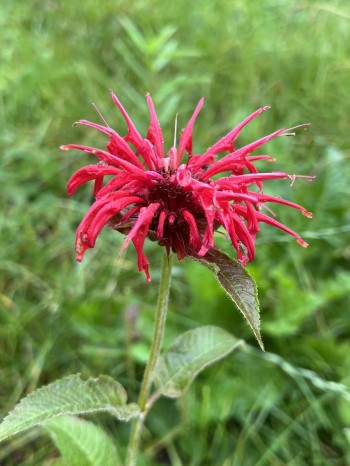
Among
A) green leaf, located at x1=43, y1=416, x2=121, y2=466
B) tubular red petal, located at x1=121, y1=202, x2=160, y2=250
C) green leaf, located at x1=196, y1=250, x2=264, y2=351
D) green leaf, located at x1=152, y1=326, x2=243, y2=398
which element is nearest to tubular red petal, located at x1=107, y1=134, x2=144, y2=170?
tubular red petal, located at x1=121, y1=202, x2=160, y2=250

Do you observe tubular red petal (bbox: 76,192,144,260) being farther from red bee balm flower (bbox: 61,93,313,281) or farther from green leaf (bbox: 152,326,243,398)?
green leaf (bbox: 152,326,243,398)

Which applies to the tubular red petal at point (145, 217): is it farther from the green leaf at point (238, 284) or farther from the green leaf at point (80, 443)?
the green leaf at point (80, 443)

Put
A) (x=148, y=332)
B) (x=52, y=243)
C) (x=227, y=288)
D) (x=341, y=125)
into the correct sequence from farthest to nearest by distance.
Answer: (x=341, y=125) → (x=52, y=243) → (x=148, y=332) → (x=227, y=288)

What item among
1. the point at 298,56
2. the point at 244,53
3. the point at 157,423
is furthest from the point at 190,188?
the point at 298,56

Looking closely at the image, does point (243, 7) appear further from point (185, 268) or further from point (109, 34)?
point (185, 268)

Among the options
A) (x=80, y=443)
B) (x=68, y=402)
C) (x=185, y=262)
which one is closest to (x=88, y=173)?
(x=68, y=402)

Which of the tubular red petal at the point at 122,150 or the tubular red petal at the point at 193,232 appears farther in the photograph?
the tubular red petal at the point at 122,150

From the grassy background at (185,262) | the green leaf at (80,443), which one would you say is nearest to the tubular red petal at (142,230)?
the green leaf at (80,443)
